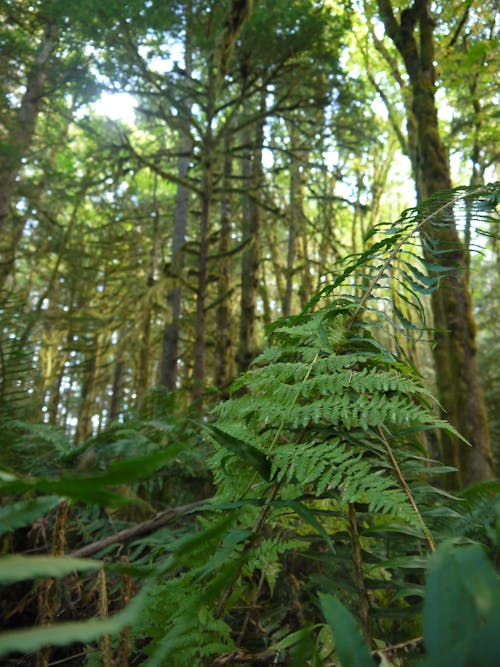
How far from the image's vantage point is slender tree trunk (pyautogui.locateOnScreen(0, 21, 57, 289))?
6.53m

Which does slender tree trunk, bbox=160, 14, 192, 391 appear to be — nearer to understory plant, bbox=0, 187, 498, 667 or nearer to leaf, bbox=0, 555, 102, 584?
understory plant, bbox=0, 187, 498, 667

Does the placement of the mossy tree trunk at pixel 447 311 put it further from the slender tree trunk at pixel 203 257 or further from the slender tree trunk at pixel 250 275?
the slender tree trunk at pixel 250 275

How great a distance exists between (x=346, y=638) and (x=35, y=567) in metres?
0.35

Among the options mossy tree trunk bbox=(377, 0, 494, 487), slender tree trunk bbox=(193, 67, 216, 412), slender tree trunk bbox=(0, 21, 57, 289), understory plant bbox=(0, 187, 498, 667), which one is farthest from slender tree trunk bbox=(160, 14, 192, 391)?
understory plant bbox=(0, 187, 498, 667)

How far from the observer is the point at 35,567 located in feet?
1.43

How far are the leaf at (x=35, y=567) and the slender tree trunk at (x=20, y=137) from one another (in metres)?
5.99

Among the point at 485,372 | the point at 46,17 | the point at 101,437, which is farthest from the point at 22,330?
the point at 485,372

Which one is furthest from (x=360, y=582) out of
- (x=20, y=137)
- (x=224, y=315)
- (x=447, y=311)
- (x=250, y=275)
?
(x=20, y=137)

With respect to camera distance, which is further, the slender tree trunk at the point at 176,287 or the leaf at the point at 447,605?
the slender tree trunk at the point at 176,287

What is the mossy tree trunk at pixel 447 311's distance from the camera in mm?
3139

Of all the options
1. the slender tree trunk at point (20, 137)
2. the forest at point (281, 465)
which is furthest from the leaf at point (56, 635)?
the slender tree trunk at point (20, 137)

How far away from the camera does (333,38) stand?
5914 mm

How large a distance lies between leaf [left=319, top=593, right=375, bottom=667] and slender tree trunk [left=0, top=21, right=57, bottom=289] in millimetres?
6131

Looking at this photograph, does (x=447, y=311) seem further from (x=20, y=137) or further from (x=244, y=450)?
(x=20, y=137)
